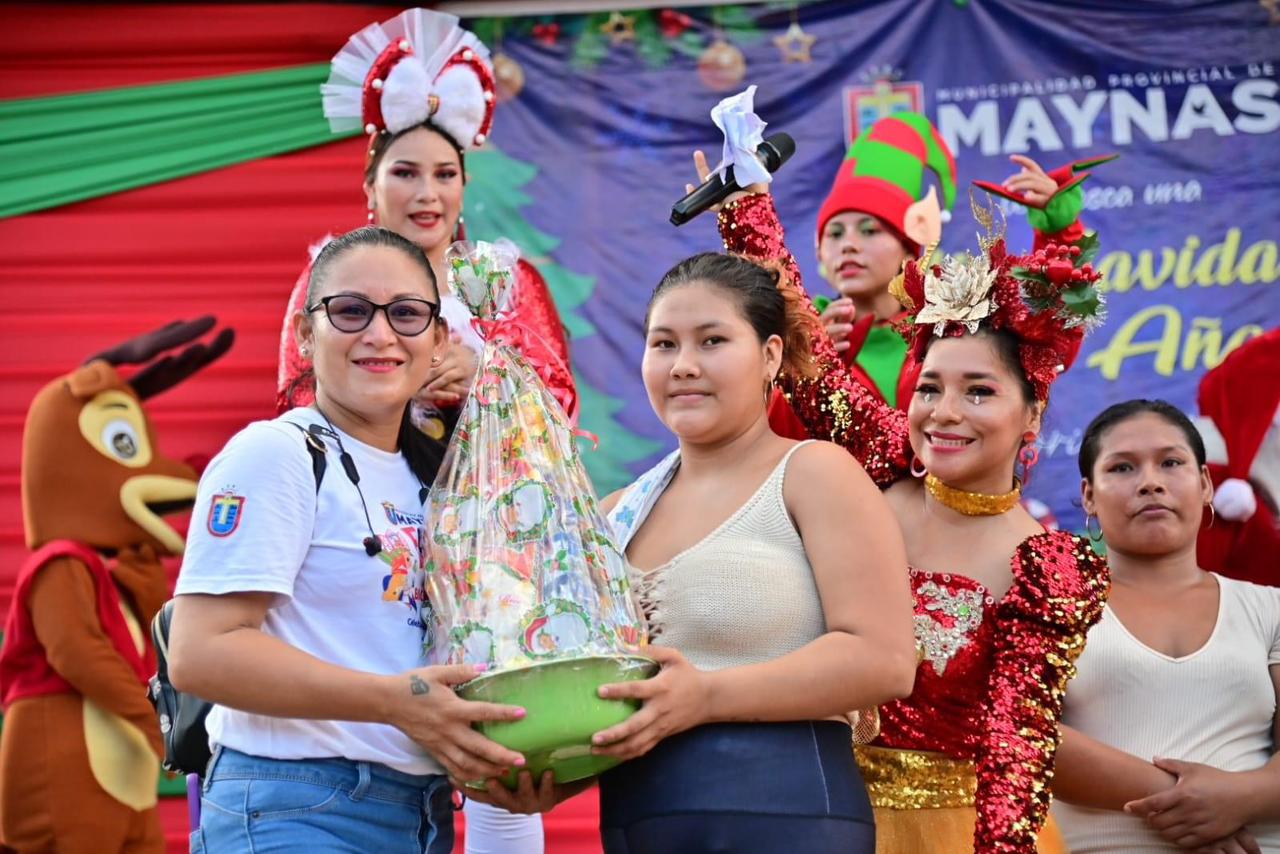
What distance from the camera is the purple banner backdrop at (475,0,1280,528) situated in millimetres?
4965

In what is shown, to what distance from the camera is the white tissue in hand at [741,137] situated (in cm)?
273

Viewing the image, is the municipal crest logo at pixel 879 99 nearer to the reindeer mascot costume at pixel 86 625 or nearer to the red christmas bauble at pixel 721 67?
the red christmas bauble at pixel 721 67

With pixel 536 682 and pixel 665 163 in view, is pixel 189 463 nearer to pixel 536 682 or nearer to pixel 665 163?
pixel 665 163

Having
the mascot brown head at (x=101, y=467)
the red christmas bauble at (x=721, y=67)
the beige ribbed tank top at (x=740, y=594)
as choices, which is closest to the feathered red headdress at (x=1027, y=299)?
the beige ribbed tank top at (x=740, y=594)

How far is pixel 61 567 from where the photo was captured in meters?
4.54

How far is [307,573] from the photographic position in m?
2.10

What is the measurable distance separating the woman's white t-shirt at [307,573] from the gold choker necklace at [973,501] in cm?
109

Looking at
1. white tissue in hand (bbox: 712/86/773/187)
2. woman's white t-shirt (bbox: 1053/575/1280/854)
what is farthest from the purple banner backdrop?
white tissue in hand (bbox: 712/86/773/187)

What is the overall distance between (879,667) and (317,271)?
106 cm

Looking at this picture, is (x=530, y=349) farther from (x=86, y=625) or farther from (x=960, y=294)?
(x=86, y=625)

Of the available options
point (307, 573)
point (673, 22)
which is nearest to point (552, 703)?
point (307, 573)

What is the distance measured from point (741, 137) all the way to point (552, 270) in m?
2.51

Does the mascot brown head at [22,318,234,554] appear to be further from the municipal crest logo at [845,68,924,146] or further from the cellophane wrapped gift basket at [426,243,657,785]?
the cellophane wrapped gift basket at [426,243,657,785]

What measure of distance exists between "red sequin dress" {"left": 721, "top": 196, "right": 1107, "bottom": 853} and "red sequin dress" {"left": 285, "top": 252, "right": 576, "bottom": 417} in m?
0.46
